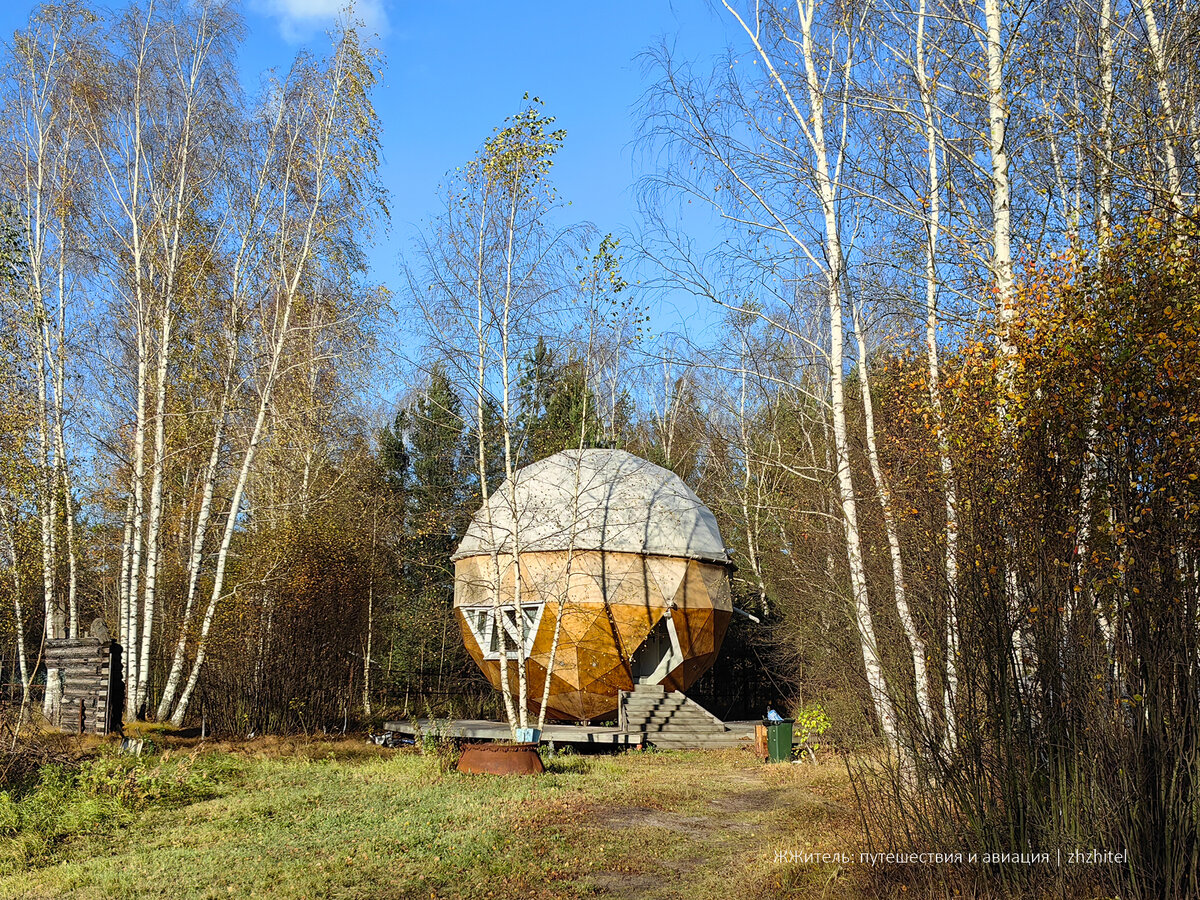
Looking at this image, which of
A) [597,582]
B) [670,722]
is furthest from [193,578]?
[670,722]

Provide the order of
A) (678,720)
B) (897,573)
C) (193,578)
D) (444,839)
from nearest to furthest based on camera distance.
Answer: (444,839)
(897,573)
(193,578)
(678,720)

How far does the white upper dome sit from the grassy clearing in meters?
6.66

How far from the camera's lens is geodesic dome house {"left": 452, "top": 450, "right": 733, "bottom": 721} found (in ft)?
61.2

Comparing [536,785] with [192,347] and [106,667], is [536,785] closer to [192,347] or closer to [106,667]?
[106,667]

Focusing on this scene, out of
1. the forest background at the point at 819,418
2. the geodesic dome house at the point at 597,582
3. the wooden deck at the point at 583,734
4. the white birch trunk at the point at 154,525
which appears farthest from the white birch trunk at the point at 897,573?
the white birch trunk at the point at 154,525

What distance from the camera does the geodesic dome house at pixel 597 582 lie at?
1866cm

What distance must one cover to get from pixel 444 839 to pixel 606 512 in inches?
451

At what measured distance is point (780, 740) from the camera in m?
15.6

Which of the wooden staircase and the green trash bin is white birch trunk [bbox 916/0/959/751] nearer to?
the green trash bin

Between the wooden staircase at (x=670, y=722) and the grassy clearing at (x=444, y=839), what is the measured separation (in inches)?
218

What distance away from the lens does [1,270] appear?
1661 centimetres

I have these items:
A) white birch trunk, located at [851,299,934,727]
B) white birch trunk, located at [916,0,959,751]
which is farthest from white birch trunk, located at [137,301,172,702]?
white birch trunk, located at [916,0,959,751]

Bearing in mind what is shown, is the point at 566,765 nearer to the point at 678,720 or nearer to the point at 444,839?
the point at 678,720

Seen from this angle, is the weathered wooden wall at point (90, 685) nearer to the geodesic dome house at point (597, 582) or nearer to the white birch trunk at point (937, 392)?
the geodesic dome house at point (597, 582)
